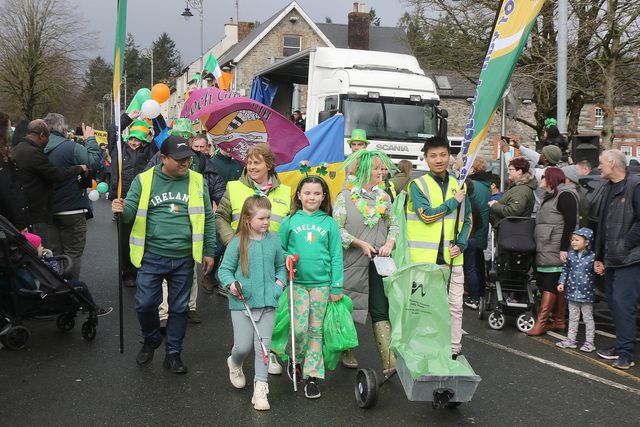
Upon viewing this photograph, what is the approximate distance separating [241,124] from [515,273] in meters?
3.56

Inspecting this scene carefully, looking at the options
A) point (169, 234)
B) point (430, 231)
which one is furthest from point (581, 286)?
point (169, 234)

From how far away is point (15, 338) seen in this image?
6.47 metres

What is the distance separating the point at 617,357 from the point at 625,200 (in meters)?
1.50

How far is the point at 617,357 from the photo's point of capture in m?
6.82

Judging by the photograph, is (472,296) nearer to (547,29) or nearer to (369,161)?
(369,161)

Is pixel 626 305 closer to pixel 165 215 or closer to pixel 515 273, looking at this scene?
pixel 515 273

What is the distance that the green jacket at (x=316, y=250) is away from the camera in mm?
5512

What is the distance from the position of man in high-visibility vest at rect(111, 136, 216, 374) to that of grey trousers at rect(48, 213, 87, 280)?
102 inches

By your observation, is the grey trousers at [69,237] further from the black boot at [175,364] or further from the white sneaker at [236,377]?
the white sneaker at [236,377]

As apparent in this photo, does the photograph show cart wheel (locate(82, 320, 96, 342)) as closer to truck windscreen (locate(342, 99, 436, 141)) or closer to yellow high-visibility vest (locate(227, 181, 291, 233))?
yellow high-visibility vest (locate(227, 181, 291, 233))

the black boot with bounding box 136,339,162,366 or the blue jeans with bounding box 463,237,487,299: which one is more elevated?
the blue jeans with bounding box 463,237,487,299

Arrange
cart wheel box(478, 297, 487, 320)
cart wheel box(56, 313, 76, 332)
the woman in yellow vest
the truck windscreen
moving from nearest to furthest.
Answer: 1. the woman in yellow vest
2. cart wheel box(56, 313, 76, 332)
3. cart wheel box(478, 297, 487, 320)
4. the truck windscreen

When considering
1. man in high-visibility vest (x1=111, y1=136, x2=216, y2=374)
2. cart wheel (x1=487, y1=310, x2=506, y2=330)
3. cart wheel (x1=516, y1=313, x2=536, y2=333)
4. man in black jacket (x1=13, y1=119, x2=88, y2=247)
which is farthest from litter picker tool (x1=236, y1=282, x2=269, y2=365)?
cart wheel (x1=516, y1=313, x2=536, y2=333)

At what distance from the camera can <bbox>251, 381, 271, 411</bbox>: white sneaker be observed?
5180 mm
